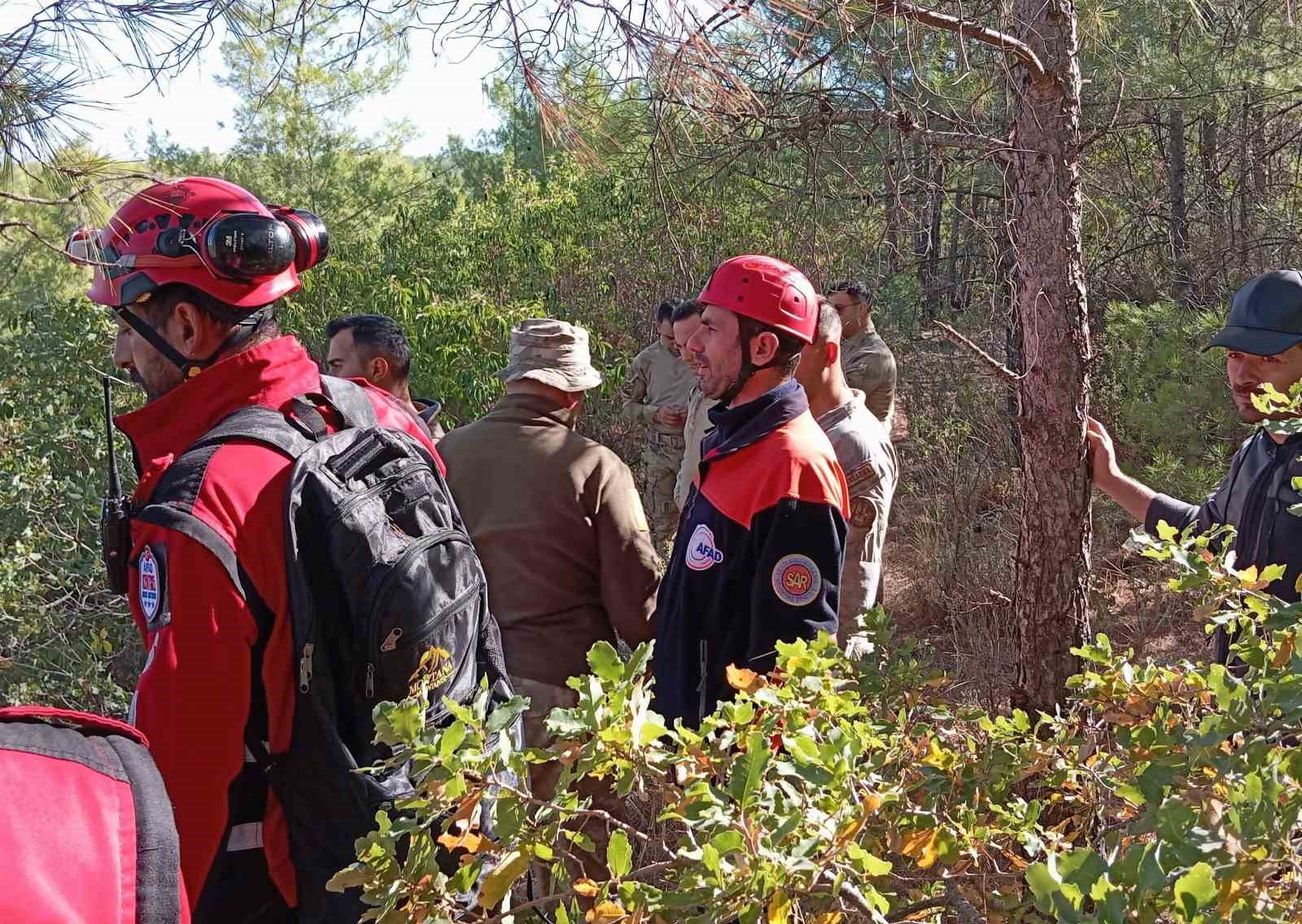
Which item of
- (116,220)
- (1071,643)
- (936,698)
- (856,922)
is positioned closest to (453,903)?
(856,922)

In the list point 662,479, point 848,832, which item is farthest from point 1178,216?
point 848,832

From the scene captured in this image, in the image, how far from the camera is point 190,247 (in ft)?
6.96

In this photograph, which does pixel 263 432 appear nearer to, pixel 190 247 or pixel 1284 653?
pixel 190 247

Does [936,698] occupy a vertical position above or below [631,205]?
below

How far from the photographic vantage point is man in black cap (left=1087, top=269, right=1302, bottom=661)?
8.93ft

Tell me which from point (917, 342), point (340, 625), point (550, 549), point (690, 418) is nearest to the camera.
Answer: point (340, 625)

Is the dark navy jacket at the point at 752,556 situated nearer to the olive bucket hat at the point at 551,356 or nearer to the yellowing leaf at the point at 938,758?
the olive bucket hat at the point at 551,356

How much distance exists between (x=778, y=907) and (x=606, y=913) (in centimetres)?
18

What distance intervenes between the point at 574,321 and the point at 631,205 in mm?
1142

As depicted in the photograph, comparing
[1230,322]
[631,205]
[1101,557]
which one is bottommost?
[1101,557]

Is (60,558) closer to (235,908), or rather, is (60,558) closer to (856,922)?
(235,908)

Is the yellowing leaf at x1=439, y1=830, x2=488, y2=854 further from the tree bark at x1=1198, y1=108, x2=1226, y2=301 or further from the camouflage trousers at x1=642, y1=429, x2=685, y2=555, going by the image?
the tree bark at x1=1198, y1=108, x2=1226, y2=301

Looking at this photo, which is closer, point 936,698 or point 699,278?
point 936,698

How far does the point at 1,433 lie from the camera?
7.12m
